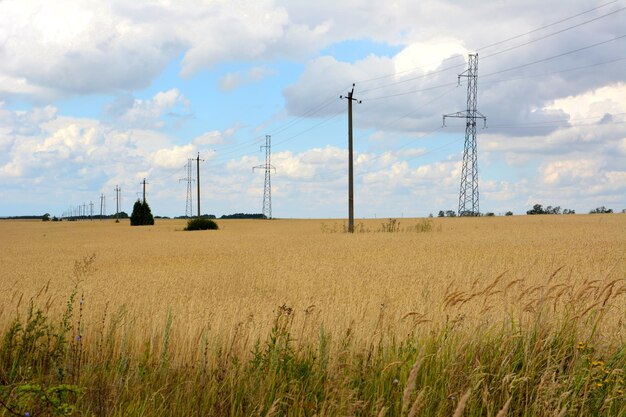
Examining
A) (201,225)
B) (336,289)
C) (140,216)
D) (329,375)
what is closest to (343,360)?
(329,375)

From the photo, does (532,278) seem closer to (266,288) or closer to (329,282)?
(329,282)

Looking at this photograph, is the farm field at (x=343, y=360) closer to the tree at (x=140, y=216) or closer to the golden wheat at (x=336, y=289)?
the golden wheat at (x=336, y=289)

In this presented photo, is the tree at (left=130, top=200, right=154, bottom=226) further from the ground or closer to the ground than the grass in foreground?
further from the ground

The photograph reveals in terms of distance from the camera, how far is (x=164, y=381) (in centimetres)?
607

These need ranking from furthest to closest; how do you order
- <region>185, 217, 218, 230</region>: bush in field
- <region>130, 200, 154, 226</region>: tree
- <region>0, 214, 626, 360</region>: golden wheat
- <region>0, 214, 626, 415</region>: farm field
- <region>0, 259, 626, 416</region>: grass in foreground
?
<region>130, 200, 154, 226</region>: tree, <region>185, 217, 218, 230</region>: bush in field, <region>0, 214, 626, 360</region>: golden wheat, <region>0, 214, 626, 415</region>: farm field, <region>0, 259, 626, 416</region>: grass in foreground

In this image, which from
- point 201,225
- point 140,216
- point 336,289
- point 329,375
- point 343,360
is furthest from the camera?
point 140,216

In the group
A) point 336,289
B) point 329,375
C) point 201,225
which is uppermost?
point 201,225

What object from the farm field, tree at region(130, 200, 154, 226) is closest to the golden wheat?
the farm field

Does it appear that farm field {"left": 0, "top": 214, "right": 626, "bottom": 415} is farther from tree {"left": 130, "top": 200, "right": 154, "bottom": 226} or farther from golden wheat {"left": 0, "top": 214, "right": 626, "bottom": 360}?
tree {"left": 130, "top": 200, "right": 154, "bottom": 226}

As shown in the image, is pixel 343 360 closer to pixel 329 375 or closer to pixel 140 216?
pixel 329 375

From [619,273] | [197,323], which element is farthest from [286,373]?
[619,273]

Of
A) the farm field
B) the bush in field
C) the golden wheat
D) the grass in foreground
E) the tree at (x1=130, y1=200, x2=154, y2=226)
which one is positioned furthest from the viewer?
the tree at (x1=130, y1=200, x2=154, y2=226)

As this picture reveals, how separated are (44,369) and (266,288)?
25.7ft

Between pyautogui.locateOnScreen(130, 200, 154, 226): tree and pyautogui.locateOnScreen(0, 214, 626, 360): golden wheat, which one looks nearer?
pyautogui.locateOnScreen(0, 214, 626, 360): golden wheat
